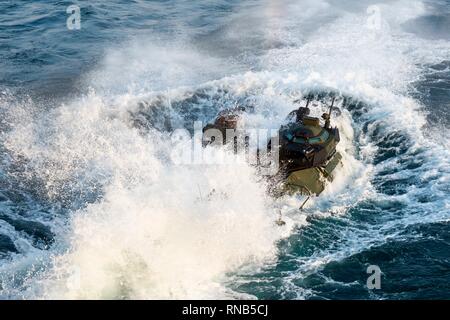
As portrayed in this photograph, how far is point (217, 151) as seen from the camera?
806 inches

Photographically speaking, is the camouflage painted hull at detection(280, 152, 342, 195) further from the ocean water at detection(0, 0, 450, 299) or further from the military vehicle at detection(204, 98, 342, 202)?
the ocean water at detection(0, 0, 450, 299)

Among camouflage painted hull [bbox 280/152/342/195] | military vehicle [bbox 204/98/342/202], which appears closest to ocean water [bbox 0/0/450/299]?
camouflage painted hull [bbox 280/152/342/195]

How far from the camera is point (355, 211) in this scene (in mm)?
18828

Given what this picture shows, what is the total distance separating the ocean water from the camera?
50.7 ft

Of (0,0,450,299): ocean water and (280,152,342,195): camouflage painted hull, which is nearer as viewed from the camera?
(0,0,450,299): ocean water

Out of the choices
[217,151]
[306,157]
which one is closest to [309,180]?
[306,157]

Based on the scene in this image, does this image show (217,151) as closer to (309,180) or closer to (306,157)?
(306,157)

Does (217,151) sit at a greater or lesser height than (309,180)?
greater

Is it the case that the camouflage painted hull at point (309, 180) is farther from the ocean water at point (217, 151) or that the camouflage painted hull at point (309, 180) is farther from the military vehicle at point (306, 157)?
the ocean water at point (217, 151)

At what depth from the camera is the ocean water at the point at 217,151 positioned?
15.5 metres

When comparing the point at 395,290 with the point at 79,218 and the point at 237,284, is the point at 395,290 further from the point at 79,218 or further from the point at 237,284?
the point at 79,218
